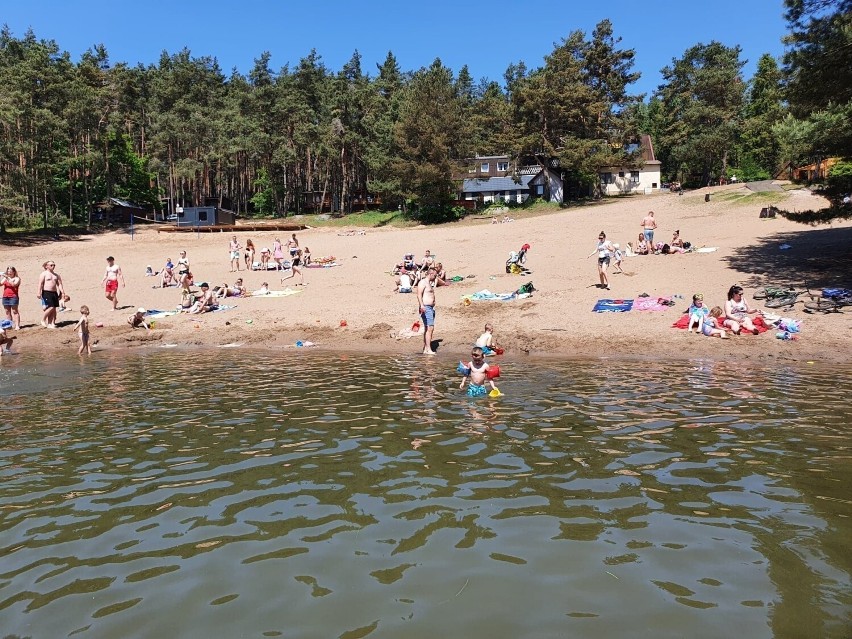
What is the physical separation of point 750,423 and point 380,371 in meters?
7.42

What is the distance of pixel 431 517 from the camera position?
5086mm

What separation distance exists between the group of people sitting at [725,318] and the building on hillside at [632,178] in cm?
5553

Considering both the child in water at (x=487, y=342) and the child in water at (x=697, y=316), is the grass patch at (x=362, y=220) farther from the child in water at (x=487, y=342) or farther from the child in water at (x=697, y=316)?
the child in water at (x=487, y=342)

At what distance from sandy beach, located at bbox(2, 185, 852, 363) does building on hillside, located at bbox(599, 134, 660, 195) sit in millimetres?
34222

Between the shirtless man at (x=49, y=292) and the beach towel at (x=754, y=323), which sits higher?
the shirtless man at (x=49, y=292)

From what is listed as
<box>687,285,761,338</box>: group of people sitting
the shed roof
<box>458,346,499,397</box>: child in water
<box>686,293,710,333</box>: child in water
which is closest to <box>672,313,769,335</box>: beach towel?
<box>687,285,761,338</box>: group of people sitting

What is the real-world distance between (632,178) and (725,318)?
58522mm

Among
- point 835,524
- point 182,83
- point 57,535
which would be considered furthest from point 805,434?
point 182,83

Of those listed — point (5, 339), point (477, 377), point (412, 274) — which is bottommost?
point (477, 377)

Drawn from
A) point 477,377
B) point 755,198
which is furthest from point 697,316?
point 755,198

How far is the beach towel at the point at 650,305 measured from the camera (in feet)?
59.3

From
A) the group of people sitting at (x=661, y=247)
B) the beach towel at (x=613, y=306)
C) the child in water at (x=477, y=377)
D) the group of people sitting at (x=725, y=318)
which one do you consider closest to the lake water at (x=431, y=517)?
the child in water at (x=477, y=377)

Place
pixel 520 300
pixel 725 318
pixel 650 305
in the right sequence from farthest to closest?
pixel 520 300 → pixel 650 305 → pixel 725 318

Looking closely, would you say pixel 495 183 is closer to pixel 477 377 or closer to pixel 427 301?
pixel 427 301
